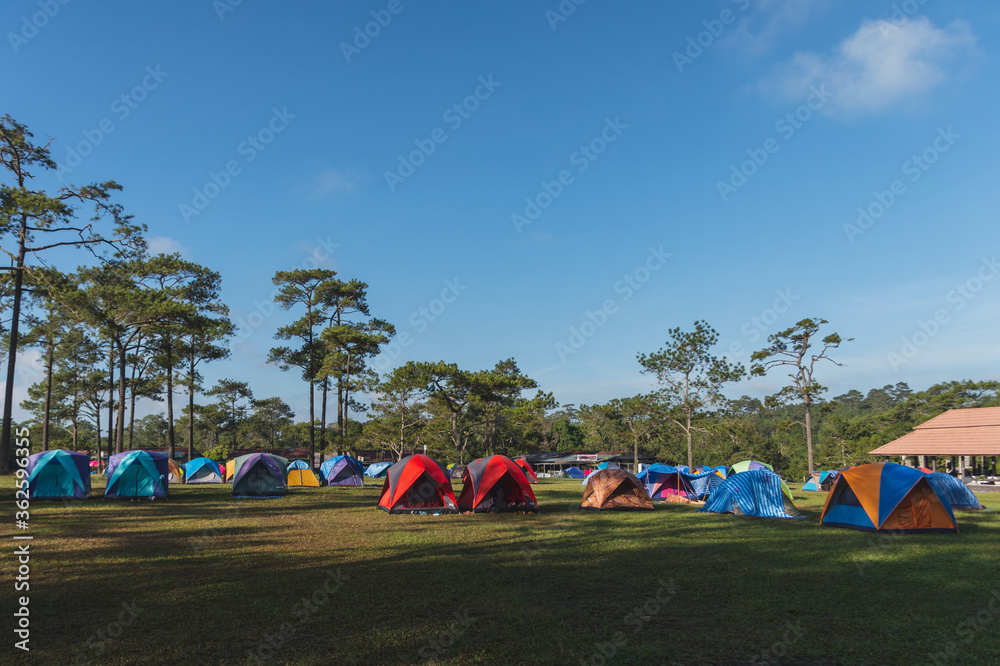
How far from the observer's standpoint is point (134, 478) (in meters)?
20.0

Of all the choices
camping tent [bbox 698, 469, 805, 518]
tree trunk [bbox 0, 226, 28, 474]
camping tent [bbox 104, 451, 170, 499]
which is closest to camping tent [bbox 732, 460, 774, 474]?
camping tent [bbox 698, 469, 805, 518]

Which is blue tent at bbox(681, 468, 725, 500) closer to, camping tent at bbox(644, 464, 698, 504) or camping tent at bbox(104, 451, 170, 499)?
camping tent at bbox(644, 464, 698, 504)

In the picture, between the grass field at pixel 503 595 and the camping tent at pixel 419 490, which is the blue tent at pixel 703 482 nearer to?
the grass field at pixel 503 595

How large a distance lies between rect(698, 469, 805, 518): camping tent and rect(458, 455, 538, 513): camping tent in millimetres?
6320

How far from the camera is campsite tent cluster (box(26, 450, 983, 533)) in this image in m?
13.7

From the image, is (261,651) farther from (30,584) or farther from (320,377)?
(320,377)

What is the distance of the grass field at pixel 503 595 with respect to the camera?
18.4 ft

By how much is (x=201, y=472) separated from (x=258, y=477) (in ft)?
43.5

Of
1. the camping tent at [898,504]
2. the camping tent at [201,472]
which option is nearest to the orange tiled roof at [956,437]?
the camping tent at [898,504]

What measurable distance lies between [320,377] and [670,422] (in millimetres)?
27116

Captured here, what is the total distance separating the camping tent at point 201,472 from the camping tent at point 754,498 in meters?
28.0

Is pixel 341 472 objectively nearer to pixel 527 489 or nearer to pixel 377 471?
pixel 377 471

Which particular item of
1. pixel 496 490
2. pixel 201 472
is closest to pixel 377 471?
pixel 201 472

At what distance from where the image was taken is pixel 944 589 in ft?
26.5
